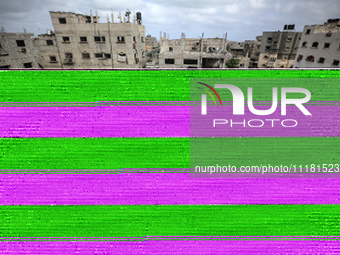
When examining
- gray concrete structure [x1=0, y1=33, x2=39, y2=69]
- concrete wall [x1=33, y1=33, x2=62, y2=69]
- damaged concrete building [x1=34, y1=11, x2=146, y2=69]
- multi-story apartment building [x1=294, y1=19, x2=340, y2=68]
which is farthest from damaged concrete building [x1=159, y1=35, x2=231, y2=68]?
gray concrete structure [x1=0, y1=33, x2=39, y2=69]

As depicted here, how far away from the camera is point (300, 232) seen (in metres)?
4.99

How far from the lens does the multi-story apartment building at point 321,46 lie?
17797 millimetres

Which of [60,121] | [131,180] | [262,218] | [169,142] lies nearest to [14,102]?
[60,121]

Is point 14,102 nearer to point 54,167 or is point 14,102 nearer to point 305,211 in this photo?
point 54,167

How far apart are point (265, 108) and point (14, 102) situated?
588 centimetres

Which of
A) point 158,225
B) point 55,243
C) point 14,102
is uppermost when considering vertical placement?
point 14,102

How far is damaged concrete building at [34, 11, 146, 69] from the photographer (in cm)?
1811

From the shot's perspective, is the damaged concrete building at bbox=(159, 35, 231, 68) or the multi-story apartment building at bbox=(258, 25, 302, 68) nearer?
the damaged concrete building at bbox=(159, 35, 231, 68)
